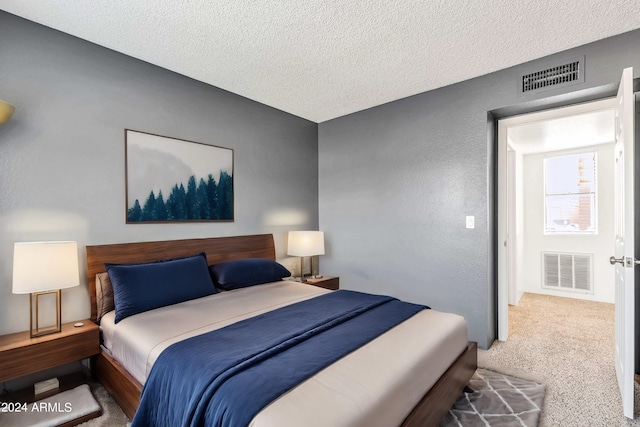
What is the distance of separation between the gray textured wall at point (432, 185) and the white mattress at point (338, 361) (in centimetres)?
109

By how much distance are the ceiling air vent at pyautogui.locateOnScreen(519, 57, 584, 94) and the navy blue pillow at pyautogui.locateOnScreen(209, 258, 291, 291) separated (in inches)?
110

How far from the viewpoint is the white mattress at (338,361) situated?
1.19 m

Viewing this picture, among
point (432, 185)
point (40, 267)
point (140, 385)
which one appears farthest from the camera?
point (432, 185)

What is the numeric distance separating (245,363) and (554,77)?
10.2ft

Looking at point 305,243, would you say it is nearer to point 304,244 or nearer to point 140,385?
point 304,244

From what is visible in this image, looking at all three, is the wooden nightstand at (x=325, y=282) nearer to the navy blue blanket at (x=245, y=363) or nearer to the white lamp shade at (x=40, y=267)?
the navy blue blanket at (x=245, y=363)

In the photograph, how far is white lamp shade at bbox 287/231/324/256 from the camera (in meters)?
3.74

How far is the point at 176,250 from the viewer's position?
2932 mm

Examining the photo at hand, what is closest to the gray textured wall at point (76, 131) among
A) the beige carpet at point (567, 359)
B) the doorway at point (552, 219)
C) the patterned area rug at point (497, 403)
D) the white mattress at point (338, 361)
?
the white mattress at point (338, 361)

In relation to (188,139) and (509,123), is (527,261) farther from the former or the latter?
(188,139)

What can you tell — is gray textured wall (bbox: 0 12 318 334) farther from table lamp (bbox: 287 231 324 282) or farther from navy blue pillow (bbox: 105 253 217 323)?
table lamp (bbox: 287 231 324 282)

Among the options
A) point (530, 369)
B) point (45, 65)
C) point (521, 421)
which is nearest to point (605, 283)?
point (530, 369)

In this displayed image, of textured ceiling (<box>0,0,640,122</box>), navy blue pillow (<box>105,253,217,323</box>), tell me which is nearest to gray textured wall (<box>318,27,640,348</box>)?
textured ceiling (<box>0,0,640,122</box>)

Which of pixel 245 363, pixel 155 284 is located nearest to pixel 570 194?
pixel 245 363
